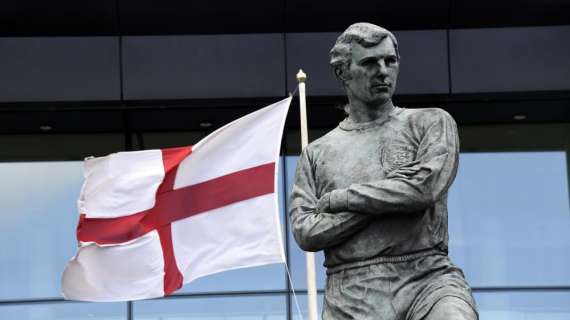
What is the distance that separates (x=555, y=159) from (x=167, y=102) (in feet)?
18.3

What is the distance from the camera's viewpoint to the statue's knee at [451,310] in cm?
805

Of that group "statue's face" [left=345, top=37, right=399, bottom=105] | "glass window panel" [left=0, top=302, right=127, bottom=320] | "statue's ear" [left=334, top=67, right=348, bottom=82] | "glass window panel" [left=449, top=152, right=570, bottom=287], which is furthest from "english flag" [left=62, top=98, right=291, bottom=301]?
"statue's face" [left=345, top=37, right=399, bottom=105]

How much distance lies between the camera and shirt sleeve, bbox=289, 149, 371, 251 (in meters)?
8.39

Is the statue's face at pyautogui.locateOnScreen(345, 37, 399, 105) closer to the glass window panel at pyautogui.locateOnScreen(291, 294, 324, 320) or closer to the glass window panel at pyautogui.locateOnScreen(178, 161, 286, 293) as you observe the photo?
the glass window panel at pyautogui.locateOnScreen(291, 294, 324, 320)

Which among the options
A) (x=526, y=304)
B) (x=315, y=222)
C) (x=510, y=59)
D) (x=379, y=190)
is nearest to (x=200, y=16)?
(x=510, y=59)

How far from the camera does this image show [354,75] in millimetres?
8758

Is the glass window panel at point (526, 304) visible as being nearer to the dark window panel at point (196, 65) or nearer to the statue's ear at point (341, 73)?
the dark window panel at point (196, 65)

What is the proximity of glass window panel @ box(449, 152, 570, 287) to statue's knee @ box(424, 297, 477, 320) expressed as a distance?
16.3 m

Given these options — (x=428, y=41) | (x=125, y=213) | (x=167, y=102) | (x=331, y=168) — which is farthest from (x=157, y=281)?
(x=331, y=168)

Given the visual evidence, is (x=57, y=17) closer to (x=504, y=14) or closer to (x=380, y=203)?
(x=504, y=14)

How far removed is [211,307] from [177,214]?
4.03 metres

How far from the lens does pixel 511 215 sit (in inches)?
973

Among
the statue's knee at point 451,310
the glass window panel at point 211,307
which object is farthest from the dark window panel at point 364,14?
the statue's knee at point 451,310

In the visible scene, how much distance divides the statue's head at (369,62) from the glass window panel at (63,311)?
15826 millimetres
